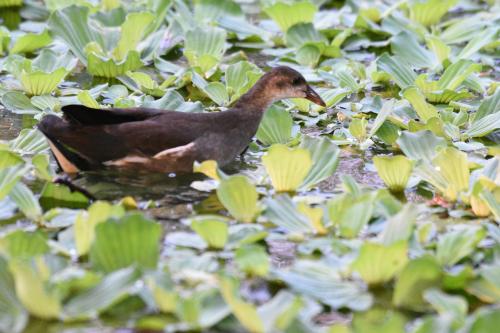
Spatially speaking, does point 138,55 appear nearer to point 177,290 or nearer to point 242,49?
point 242,49

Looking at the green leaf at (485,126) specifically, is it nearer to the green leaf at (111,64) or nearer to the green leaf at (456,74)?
the green leaf at (456,74)

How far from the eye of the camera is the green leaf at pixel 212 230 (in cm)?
412

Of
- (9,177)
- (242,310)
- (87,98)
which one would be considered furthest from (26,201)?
(87,98)

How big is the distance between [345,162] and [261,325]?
222 centimetres

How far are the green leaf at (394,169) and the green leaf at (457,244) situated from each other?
0.73 metres

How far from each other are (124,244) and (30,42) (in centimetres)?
333

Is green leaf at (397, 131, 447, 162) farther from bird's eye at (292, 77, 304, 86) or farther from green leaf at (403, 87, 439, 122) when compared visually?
bird's eye at (292, 77, 304, 86)

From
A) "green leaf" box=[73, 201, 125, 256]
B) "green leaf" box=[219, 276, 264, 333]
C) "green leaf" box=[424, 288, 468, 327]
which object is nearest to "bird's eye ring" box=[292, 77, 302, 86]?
"green leaf" box=[73, 201, 125, 256]

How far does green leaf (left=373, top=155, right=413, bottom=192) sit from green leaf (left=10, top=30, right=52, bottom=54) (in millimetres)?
2786

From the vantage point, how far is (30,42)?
6871mm

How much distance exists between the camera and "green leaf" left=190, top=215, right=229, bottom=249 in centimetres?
412

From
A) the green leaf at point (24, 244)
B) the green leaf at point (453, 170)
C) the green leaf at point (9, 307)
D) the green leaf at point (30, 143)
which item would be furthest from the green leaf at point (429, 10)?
the green leaf at point (9, 307)

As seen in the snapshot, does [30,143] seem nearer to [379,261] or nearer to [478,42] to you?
[379,261]

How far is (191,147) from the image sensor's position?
207 inches
